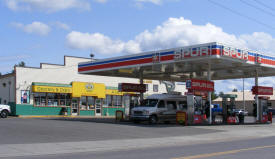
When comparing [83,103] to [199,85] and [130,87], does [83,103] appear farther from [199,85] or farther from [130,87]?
[199,85]

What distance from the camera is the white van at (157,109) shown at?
2766 centimetres

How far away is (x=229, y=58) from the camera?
84.4 feet

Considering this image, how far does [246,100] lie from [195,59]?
177ft

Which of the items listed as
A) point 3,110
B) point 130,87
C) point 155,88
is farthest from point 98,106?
point 130,87

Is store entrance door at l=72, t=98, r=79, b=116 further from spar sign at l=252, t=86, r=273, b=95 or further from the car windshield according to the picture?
spar sign at l=252, t=86, r=273, b=95

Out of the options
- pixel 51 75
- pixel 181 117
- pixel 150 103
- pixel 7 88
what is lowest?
pixel 181 117

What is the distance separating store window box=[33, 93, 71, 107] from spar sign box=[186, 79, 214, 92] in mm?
21993

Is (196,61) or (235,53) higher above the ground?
(235,53)

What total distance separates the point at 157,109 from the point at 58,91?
→ 60.9ft

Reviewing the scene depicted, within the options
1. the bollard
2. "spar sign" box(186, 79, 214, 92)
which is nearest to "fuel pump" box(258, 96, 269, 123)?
"spar sign" box(186, 79, 214, 92)

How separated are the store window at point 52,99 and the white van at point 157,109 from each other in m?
17.5

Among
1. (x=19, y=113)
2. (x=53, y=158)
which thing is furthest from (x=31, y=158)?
(x=19, y=113)

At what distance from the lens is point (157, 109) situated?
2800cm

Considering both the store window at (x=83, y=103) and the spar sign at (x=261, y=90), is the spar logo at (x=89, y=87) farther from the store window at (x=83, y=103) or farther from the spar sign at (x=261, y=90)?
the spar sign at (x=261, y=90)
